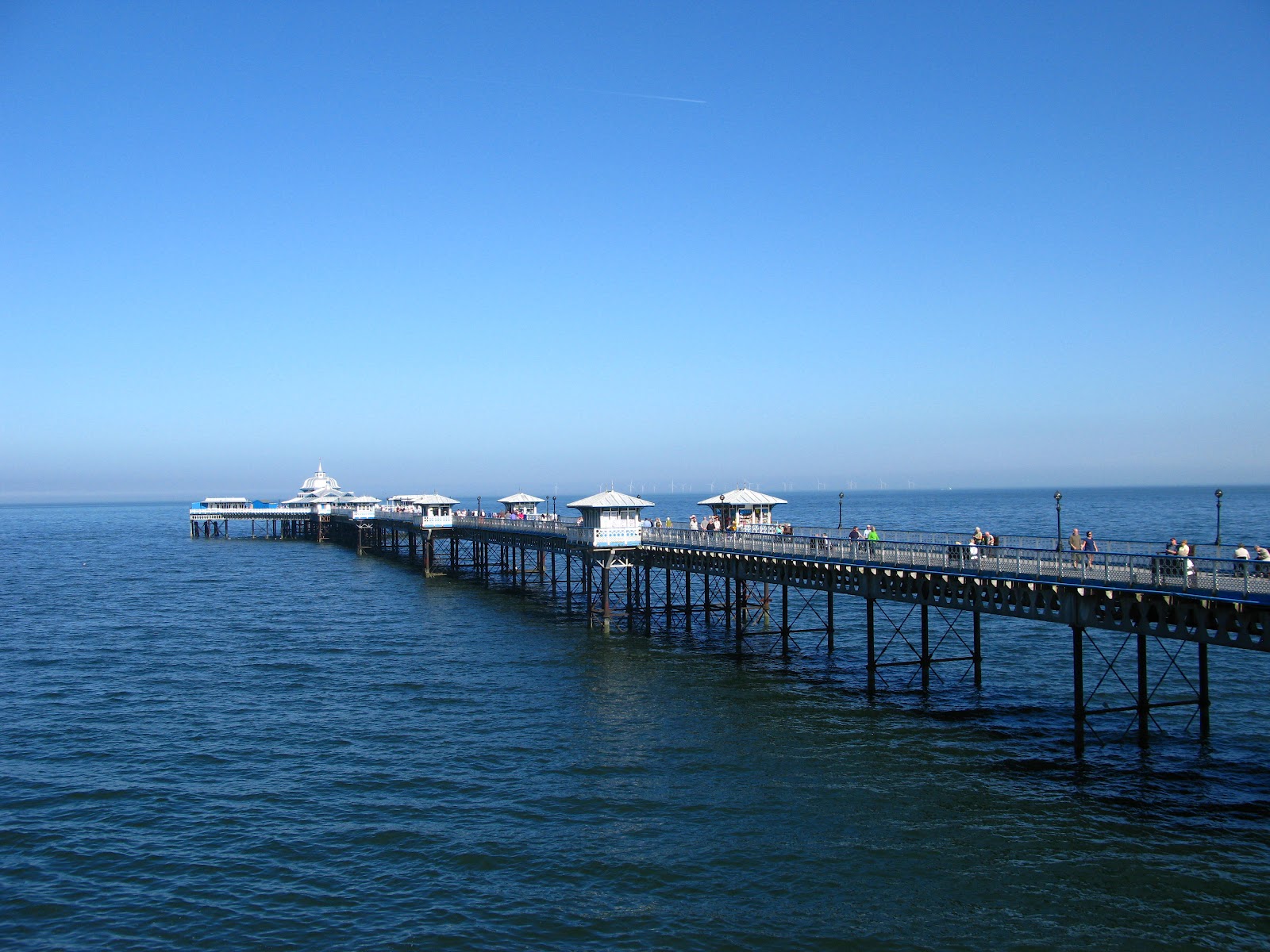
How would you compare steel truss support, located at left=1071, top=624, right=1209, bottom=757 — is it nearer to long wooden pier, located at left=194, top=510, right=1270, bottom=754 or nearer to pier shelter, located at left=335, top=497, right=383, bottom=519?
long wooden pier, located at left=194, top=510, right=1270, bottom=754

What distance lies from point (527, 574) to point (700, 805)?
58.3 metres

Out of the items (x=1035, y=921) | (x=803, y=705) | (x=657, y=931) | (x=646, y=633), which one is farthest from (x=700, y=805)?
(x=646, y=633)

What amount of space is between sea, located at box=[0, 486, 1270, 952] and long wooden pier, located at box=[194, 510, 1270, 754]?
1.36 m

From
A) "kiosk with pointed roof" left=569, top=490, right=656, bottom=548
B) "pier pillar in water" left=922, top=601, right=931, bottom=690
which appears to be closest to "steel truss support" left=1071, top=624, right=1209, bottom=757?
"pier pillar in water" left=922, top=601, right=931, bottom=690

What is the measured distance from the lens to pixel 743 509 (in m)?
51.8

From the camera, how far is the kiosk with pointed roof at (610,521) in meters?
49.6

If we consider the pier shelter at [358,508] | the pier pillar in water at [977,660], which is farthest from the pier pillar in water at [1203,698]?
the pier shelter at [358,508]

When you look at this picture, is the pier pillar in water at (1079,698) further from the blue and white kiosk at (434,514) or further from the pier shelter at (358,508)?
the pier shelter at (358,508)

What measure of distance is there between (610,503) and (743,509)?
760 cm

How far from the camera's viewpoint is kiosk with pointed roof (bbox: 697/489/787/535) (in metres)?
50.5

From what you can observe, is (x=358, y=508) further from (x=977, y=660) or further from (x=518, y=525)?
(x=977, y=660)

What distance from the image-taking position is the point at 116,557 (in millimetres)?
103125

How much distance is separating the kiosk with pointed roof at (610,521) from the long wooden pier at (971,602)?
384 mm

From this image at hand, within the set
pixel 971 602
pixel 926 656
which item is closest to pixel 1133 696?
pixel 971 602
